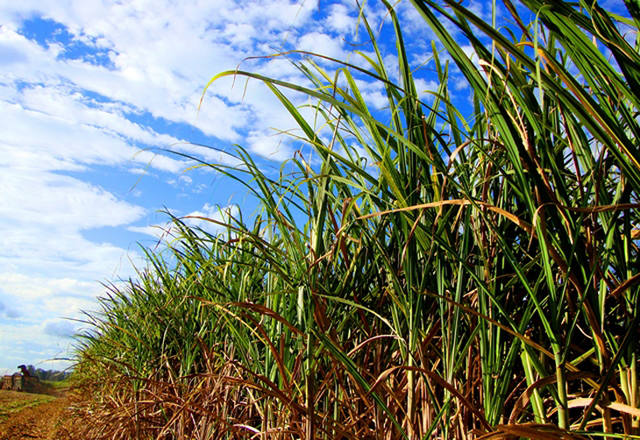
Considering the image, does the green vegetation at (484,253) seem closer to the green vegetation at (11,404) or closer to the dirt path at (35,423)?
the dirt path at (35,423)

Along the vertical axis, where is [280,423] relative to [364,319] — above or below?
below

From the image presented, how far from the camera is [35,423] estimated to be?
20.4 feet

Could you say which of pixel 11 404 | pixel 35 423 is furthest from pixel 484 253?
pixel 11 404

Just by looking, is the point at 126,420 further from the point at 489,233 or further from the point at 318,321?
the point at 489,233

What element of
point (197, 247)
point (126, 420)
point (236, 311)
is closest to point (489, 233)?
point (236, 311)

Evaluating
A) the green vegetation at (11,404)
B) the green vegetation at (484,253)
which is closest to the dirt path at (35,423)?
the green vegetation at (11,404)

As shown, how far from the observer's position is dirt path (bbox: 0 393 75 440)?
15.4ft

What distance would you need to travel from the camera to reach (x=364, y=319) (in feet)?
3.51

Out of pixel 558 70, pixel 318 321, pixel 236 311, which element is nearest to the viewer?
pixel 558 70

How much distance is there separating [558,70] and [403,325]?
55cm

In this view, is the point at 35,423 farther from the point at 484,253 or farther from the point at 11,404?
the point at 484,253

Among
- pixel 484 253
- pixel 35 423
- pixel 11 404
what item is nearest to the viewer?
pixel 484 253

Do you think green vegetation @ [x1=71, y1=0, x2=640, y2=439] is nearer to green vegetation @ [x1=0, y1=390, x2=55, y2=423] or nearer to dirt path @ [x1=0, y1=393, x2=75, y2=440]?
dirt path @ [x1=0, y1=393, x2=75, y2=440]

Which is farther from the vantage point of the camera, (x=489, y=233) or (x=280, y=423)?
(x=280, y=423)
